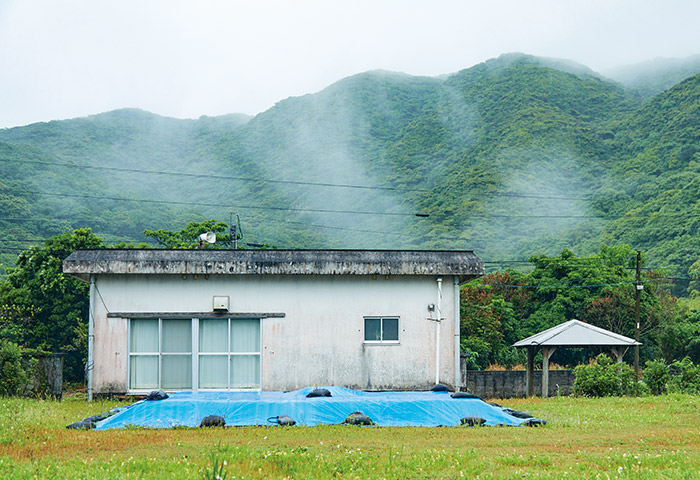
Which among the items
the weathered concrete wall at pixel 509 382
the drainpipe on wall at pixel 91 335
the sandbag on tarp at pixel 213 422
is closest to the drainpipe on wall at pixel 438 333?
the sandbag on tarp at pixel 213 422

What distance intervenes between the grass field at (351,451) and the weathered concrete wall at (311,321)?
4343 mm

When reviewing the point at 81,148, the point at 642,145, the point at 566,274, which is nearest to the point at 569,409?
the point at 566,274

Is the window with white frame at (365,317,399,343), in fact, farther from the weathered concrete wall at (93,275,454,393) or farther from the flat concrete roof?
the flat concrete roof

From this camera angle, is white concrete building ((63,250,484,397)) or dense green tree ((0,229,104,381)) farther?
dense green tree ((0,229,104,381))

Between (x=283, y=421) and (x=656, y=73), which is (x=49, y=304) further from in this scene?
(x=656, y=73)

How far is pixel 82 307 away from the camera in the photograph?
102ft

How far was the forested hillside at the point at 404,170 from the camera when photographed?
67250mm

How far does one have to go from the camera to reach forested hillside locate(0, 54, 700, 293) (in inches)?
2648

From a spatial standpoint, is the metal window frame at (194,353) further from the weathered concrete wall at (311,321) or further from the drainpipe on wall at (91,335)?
the drainpipe on wall at (91,335)

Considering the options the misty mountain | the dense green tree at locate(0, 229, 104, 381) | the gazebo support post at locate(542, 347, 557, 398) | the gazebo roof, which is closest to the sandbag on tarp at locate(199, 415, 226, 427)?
the gazebo roof

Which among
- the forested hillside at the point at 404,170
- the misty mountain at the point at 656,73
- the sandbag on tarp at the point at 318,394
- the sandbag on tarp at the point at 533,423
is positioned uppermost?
the misty mountain at the point at 656,73

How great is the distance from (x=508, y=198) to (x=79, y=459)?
72.9 m

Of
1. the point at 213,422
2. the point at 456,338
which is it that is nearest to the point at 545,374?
the point at 456,338

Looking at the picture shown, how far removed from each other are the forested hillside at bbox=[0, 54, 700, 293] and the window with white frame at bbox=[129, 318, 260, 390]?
1516 inches
